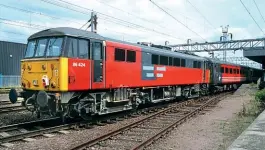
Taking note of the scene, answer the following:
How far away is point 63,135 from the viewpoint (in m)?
10.6

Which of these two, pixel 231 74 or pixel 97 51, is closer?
pixel 97 51

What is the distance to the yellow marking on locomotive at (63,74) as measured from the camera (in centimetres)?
1095

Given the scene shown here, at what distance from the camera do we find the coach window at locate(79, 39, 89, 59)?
39.2ft

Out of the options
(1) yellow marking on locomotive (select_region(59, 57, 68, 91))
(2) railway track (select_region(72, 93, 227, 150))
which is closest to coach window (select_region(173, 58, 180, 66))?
(2) railway track (select_region(72, 93, 227, 150))

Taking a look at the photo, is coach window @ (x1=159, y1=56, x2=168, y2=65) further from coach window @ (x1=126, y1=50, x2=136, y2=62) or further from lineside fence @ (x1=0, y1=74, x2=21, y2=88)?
lineside fence @ (x1=0, y1=74, x2=21, y2=88)

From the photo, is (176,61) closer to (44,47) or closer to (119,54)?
(119,54)

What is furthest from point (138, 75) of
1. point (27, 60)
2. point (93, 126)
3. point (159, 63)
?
point (27, 60)

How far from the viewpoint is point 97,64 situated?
41.6 ft

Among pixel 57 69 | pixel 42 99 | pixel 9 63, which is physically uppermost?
pixel 9 63

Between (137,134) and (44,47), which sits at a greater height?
(44,47)

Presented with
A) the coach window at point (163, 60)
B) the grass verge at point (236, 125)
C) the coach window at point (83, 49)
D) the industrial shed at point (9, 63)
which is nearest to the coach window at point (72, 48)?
the coach window at point (83, 49)

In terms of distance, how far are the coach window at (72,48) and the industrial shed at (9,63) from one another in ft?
95.6

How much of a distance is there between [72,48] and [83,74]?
1001 millimetres

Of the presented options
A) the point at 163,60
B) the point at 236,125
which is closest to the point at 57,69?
the point at 236,125
